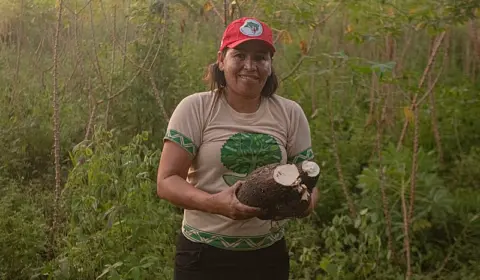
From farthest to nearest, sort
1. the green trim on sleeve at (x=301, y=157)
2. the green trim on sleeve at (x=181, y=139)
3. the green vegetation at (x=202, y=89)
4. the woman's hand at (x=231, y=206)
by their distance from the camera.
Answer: the green vegetation at (x=202, y=89), the green trim on sleeve at (x=301, y=157), the green trim on sleeve at (x=181, y=139), the woman's hand at (x=231, y=206)

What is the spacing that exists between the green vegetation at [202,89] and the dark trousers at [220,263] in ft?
3.82

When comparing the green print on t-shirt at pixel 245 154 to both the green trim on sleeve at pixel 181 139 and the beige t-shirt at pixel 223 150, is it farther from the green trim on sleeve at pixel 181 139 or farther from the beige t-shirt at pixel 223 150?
the green trim on sleeve at pixel 181 139

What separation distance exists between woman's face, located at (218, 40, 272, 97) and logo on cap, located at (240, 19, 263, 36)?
0.09 ft

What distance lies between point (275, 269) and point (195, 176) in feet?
1.44

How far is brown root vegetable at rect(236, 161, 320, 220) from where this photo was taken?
1800 millimetres

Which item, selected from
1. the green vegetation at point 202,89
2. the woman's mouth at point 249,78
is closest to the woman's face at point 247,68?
the woman's mouth at point 249,78

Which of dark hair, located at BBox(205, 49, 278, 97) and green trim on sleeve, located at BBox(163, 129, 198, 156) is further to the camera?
dark hair, located at BBox(205, 49, 278, 97)

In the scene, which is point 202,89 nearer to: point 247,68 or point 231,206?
point 247,68

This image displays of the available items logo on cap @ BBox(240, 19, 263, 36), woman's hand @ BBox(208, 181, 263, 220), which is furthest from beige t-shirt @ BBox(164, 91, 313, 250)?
logo on cap @ BBox(240, 19, 263, 36)

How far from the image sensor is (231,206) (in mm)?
1803

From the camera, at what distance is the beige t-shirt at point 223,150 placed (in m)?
1.93

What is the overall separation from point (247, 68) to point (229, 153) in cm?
29

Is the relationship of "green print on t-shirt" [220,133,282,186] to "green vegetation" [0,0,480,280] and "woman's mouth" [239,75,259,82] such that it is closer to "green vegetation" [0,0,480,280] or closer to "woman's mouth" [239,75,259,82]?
"woman's mouth" [239,75,259,82]

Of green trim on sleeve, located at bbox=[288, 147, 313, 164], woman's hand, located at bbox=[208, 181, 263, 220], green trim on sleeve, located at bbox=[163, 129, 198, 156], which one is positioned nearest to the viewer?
woman's hand, located at bbox=[208, 181, 263, 220]
